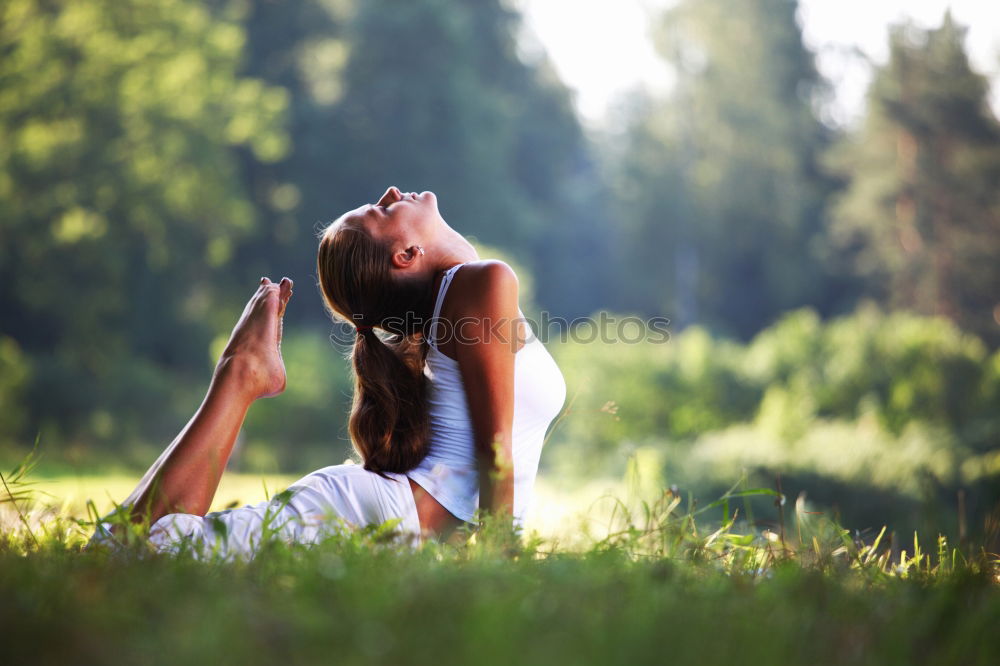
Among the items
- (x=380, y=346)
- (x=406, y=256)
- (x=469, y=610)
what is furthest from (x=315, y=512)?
(x=469, y=610)

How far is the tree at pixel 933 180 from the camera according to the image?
30.7 meters

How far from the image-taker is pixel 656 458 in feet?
40.9

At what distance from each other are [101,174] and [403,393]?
2502 cm

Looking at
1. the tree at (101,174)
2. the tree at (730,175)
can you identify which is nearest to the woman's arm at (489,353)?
the tree at (101,174)

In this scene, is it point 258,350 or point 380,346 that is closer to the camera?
→ point 258,350

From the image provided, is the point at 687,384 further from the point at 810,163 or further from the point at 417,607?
the point at 810,163

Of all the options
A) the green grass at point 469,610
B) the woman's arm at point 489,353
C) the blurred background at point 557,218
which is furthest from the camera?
the blurred background at point 557,218

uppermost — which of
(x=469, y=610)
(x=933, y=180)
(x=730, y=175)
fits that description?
(x=730, y=175)

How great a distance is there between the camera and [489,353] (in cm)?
301

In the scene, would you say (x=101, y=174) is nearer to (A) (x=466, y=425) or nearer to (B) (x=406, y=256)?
(B) (x=406, y=256)

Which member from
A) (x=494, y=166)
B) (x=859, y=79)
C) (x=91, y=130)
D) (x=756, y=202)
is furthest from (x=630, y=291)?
(x=91, y=130)

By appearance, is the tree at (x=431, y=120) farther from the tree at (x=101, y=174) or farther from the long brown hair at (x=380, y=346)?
the long brown hair at (x=380, y=346)

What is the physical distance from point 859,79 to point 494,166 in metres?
15.5

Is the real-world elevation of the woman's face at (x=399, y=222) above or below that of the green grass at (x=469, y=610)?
above
